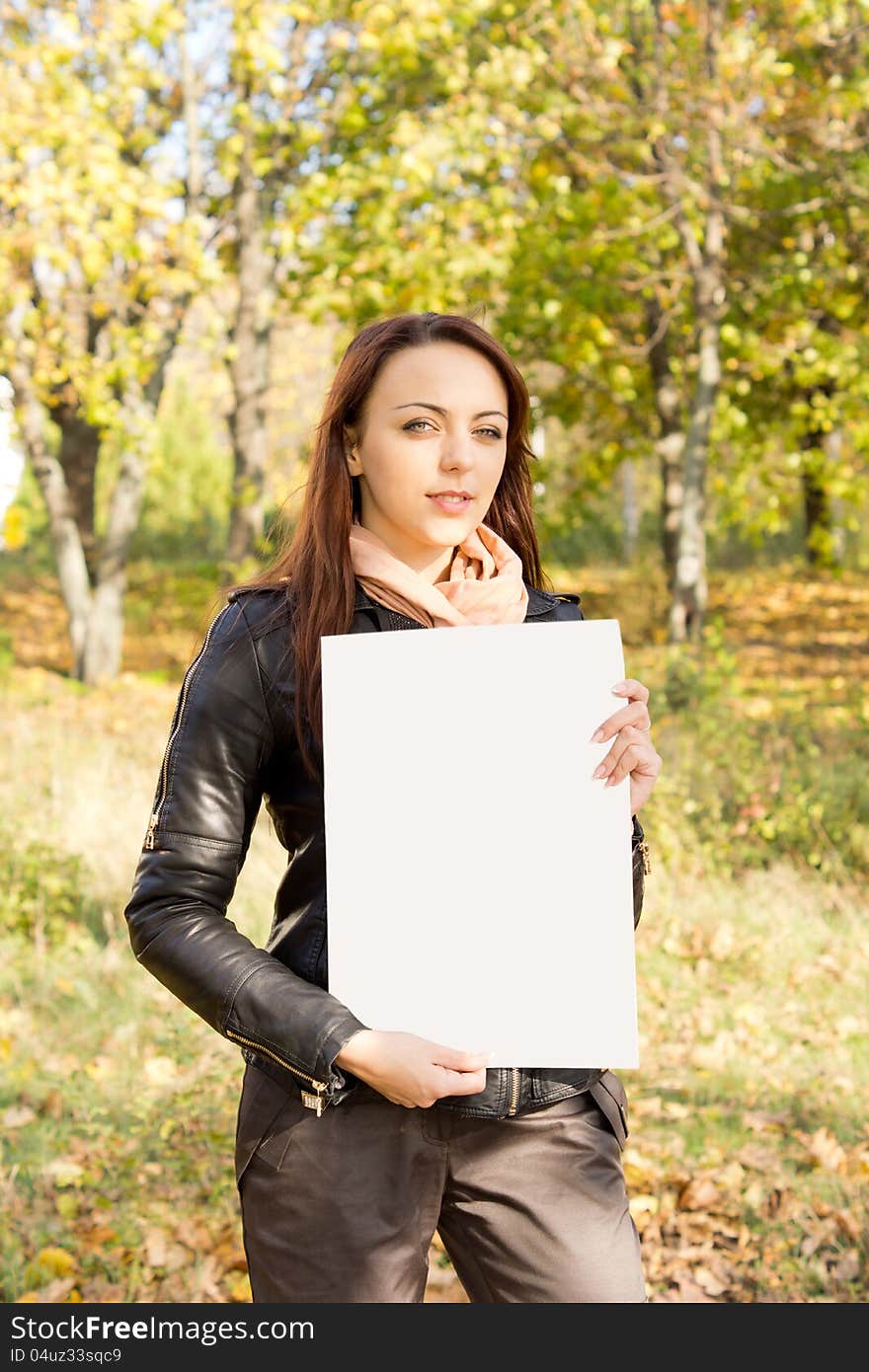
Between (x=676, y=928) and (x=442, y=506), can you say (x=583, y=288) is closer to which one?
(x=676, y=928)

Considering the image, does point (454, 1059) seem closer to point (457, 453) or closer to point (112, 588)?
point (457, 453)

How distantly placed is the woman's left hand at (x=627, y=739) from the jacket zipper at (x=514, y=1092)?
421 mm

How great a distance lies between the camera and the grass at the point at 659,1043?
3660 mm

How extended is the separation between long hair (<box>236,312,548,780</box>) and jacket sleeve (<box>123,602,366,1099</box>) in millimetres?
67

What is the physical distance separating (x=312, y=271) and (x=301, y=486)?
8.28m

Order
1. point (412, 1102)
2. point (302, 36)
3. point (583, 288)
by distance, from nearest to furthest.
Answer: point (412, 1102) → point (583, 288) → point (302, 36)

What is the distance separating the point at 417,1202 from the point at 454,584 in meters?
0.86

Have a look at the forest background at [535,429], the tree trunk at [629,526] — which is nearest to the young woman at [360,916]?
the forest background at [535,429]

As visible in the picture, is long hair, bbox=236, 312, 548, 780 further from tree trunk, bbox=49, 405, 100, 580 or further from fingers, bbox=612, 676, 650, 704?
tree trunk, bbox=49, 405, 100, 580

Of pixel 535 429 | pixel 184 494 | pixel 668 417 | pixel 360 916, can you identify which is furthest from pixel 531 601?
pixel 184 494

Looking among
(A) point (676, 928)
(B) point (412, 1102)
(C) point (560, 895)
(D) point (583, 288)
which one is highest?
(D) point (583, 288)

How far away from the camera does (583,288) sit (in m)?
9.96

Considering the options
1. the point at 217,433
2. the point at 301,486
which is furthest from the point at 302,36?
the point at 217,433

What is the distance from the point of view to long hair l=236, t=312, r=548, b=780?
1.78 metres
